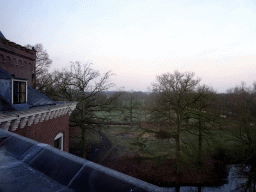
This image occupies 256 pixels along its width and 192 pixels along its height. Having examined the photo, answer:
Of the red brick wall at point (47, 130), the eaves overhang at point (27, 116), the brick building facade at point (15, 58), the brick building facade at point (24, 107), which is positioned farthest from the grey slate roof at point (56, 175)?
the brick building facade at point (15, 58)

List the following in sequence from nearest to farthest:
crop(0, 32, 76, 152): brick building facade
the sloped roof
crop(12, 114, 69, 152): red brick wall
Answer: crop(0, 32, 76, 152): brick building facade < crop(12, 114, 69, 152): red brick wall < the sloped roof

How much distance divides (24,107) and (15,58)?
570 cm

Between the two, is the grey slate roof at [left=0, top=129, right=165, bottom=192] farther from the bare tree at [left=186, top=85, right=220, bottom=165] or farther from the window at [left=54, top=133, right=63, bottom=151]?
the bare tree at [left=186, top=85, right=220, bottom=165]

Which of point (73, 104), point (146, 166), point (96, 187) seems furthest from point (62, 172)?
point (146, 166)

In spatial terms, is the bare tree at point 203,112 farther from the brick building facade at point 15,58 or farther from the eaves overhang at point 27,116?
the brick building facade at point 15,58

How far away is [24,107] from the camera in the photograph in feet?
25.9

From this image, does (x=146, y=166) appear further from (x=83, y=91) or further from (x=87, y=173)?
(x=87, y=173)

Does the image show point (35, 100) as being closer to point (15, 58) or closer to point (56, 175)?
point (15, 58)

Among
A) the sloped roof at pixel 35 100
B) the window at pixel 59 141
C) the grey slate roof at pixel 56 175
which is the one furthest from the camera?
the window at pixel 59 141

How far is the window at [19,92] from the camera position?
766 cm

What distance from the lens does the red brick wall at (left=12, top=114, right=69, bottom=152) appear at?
758 centimetres

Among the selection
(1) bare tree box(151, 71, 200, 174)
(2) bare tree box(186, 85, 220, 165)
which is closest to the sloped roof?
(1) bare tree box(151, 71, 200, 174)

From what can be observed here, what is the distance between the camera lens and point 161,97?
16.1m

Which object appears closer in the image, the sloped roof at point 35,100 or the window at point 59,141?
the sloped roof at point 35,100
